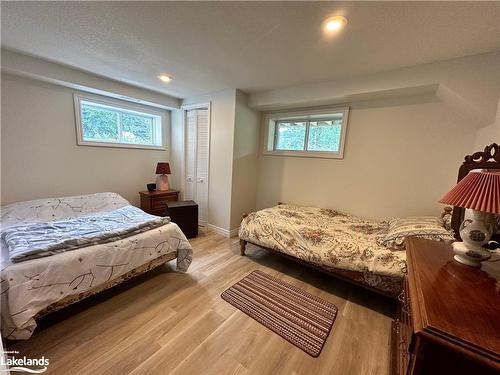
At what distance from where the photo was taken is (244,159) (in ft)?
11.6

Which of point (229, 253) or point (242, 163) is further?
point (242, 163)

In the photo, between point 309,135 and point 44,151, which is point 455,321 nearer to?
point 309,135

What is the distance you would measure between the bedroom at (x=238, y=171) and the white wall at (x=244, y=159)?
0.11 ft

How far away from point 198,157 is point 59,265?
103 inches

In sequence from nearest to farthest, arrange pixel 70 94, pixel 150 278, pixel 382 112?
pixel 150 278 → pixel 382 112 → pixel 70 94

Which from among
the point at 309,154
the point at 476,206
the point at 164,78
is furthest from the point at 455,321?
the point at 164,78

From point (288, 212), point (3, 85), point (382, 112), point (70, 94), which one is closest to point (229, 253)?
point (288, 212)

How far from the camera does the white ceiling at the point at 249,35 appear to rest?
1.42 meters

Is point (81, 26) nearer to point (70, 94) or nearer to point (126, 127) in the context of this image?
point (70, 94)

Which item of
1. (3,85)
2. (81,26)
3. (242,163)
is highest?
(81,26)

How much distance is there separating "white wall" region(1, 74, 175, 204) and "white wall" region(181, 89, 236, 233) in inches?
64.0

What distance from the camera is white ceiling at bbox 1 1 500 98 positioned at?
142 centimetres

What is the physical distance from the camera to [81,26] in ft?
5.66

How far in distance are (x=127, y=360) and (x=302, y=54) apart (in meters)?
2.87
